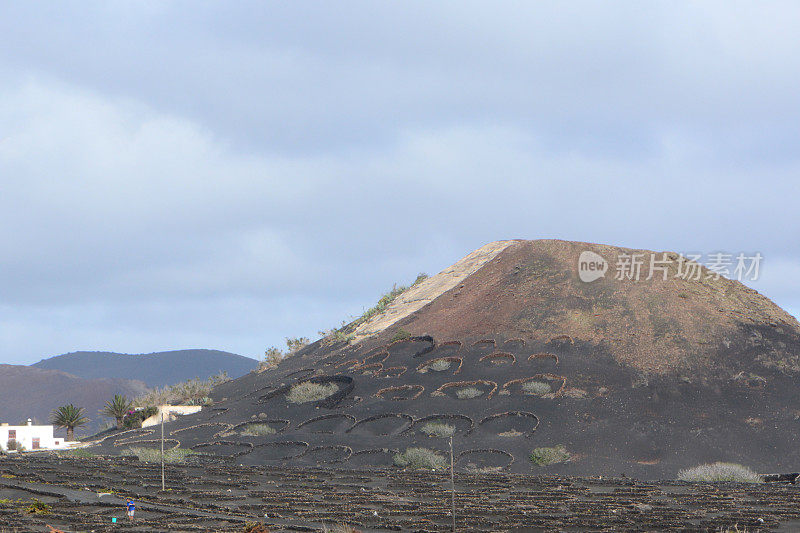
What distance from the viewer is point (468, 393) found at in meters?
58.5

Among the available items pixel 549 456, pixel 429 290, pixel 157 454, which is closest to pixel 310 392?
pixel 157 454

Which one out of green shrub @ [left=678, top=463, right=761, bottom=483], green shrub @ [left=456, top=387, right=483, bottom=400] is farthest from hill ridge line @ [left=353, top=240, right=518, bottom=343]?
green shrub @ [left=678, top=463, right=761, bottom=483]

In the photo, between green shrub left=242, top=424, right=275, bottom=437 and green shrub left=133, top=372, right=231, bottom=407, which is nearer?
green shrub left=242, top=424, right=275, bottom=437

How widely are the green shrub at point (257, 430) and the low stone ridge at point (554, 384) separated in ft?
2.03

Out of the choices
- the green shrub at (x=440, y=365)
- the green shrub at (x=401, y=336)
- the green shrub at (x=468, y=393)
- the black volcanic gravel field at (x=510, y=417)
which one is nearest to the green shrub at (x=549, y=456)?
the black volcanic gravel field at (x=510, y=417)

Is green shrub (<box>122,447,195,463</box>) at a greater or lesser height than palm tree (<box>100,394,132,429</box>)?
lesser

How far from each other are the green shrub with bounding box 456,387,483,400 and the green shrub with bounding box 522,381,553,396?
3.35 metres

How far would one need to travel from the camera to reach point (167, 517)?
28094mm

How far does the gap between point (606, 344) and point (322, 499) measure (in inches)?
1334

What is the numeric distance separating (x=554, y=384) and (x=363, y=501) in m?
27.5

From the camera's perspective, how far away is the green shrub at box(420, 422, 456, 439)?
52.8m

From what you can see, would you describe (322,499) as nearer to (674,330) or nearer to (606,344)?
(606,344)

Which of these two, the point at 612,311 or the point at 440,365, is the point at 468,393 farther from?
the point at 612,311

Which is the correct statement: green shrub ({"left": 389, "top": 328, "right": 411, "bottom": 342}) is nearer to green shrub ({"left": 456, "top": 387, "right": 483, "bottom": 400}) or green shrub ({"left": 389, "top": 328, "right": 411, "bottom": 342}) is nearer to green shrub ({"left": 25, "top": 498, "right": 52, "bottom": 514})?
green shrub ({"left": 456, "top": 387, "right": 483, "bottom": 400})
